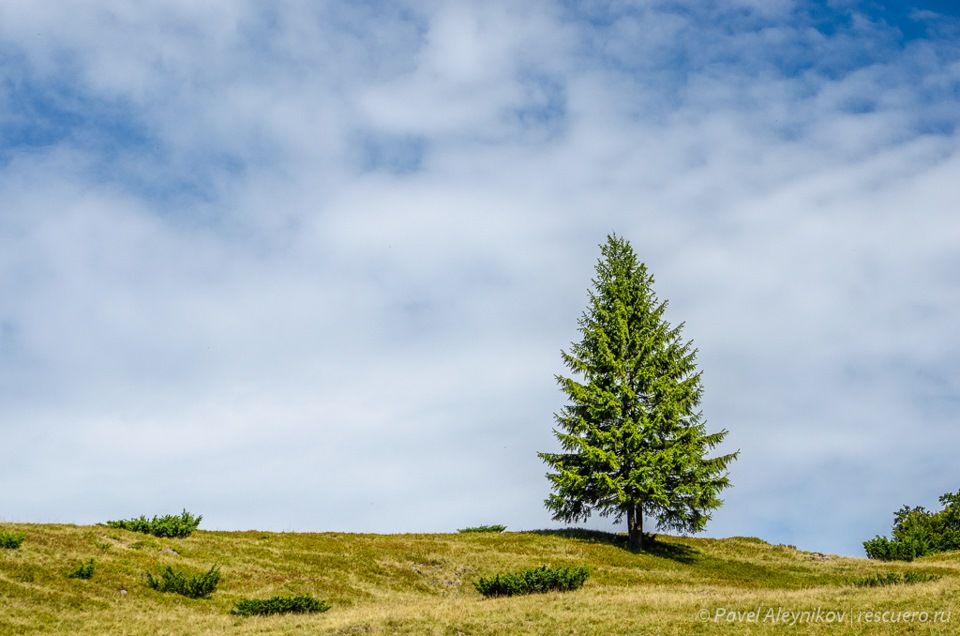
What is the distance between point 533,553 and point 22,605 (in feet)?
72.3

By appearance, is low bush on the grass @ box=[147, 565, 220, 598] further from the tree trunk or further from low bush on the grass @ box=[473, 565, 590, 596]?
the tree trunk

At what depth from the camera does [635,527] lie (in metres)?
39.6

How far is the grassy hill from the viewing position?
17141 millimetres

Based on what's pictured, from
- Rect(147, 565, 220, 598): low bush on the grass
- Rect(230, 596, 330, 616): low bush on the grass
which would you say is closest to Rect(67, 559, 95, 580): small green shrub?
Rect(147, 565, 220, 598): low bush on the grass

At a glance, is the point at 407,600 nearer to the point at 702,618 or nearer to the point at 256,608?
the point at 256,608

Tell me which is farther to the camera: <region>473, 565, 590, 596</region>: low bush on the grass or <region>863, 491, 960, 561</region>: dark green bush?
<region>863, 491, 960, 561</region>: dark green bush

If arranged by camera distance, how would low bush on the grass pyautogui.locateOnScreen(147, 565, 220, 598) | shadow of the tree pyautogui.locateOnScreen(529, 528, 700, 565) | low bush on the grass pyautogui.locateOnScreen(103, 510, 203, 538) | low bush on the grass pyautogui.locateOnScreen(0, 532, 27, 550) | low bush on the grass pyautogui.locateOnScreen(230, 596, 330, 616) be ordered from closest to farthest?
low bush on the grass pyautogui.locateOnScreen(230, 596, 330, 616), low bush on the grass pyautogui.locateOnScreen(147, 565, 220, 598), low bush on the grass pyautogui.locateOnScreen(0, 532, 27, 550), low bush on the grass pyautogui.locateOnScreen(103, 510, 203, 538), shadow of the tree pyautogui.locateOnScreen(529, 528, 700, 565)

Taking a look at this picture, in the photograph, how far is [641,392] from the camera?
4162 centimetres

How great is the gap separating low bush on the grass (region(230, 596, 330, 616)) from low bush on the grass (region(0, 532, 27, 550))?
7.71m

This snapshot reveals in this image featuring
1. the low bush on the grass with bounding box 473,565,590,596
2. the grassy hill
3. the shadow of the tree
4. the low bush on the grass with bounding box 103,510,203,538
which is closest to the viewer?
the grassy hill

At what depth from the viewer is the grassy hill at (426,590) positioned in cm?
1714

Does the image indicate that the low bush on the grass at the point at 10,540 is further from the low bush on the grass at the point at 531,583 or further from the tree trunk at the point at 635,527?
the tree trunk at the point at 635,527

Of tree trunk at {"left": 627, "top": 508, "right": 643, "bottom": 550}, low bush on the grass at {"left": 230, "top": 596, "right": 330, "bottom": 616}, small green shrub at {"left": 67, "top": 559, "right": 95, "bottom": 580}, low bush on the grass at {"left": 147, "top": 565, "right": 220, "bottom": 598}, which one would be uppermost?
tree trunk at {"left": 627, "top": 508, "right": 643, "bottom": 550}

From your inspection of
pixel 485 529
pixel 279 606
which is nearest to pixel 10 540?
pixel 279 606
